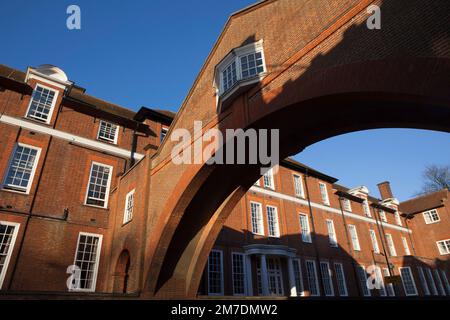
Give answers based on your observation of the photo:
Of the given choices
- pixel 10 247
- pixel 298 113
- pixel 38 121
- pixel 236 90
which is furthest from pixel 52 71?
pixel 298 113

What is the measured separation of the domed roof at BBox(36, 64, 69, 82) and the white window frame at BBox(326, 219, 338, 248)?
2224cm

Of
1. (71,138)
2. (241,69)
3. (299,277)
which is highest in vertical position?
(71,138)

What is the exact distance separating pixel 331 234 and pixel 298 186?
510cm

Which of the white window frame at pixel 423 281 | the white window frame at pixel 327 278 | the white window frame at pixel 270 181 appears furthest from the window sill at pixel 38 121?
the white window frame at pixel 423 281

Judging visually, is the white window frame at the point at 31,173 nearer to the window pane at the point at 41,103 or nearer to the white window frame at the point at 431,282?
the window pane at the point at 41,103

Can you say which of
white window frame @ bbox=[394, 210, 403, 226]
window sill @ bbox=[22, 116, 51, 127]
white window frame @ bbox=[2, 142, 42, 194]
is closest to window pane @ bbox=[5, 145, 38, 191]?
white window frame @ bbox=[2, 142, 42, 194]

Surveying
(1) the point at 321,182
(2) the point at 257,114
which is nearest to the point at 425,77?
(2) the point at 257,114

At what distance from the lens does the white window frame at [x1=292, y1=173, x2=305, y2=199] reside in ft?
78.8

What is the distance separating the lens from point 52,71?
1566 cm

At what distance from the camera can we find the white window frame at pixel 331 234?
2442 cm

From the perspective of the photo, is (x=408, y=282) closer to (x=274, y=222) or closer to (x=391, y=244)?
(x=391, y=244)

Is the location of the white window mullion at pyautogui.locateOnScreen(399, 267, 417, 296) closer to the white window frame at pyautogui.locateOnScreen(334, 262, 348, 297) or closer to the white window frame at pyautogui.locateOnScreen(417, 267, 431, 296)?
the white window frame at pyautogui.locateOnScreen(417, 267, 431, 296)

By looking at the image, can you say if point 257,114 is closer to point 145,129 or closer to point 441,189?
point 145,129

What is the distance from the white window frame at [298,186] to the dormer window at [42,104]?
17.8 m
